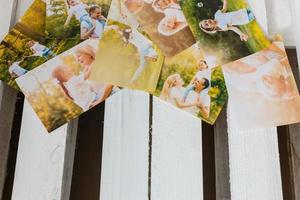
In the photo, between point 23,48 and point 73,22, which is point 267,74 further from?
point 23,48

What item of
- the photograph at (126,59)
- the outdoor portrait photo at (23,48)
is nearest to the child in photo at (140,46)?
the photograph at (126,59)

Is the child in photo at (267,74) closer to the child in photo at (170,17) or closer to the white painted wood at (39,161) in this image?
the child in photo at (170,17)

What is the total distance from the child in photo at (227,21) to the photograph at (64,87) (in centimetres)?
28

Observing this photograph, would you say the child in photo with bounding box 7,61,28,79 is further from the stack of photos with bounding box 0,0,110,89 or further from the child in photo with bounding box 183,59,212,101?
the child in photo with bounding box 183,59,212,101

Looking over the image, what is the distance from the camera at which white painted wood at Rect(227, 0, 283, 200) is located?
32.4 inches

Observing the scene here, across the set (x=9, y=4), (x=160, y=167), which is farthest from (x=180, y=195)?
(x=9, y=4)

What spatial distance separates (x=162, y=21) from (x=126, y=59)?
0.13 meters

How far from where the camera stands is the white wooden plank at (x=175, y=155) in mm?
847

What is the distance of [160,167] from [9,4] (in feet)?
1.94

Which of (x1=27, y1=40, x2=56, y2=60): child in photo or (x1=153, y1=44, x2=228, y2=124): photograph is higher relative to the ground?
(x1=27, y1=40, x2=56, y2=60): child in photo

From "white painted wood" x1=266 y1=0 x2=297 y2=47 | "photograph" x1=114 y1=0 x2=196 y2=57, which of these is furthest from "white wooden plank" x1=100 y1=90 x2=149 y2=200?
"white painted wood" x1=266 y1=0 x2=297 y2=47

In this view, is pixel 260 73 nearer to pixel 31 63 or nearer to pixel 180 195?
pixel 180 195

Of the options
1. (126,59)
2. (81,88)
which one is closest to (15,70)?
(81,88)

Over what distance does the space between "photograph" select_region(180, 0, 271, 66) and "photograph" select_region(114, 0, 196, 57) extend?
2 centimetres
